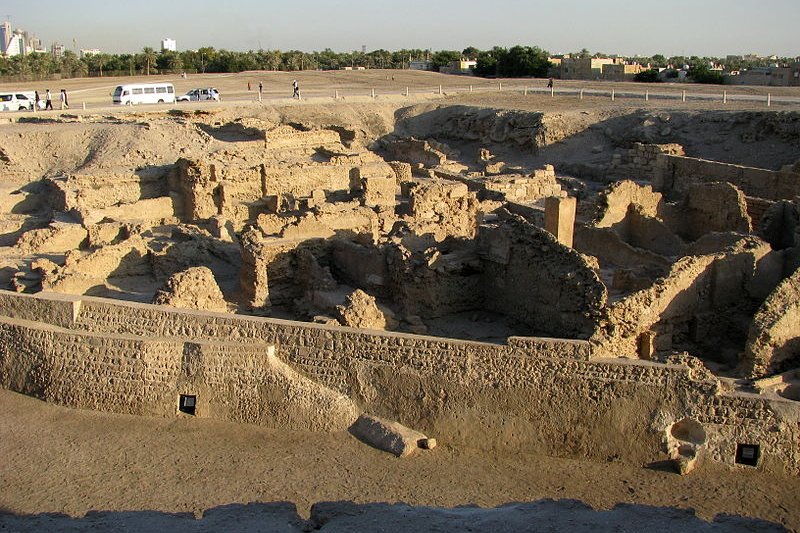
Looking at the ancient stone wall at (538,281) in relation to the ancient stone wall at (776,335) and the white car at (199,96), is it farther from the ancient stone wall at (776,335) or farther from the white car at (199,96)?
the white car at (199,96)

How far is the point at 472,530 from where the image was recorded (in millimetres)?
7914

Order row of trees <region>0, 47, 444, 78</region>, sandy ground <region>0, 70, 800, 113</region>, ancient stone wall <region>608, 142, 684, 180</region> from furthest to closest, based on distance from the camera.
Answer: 1. row of trees <region>0, 47, 444, 78</region>
2. sandy ground <region>0, 70, 800, 113</region>
3. ancient stone wall <region>608, 142, 684, 180</region>

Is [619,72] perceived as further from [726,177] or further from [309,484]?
[309,484]

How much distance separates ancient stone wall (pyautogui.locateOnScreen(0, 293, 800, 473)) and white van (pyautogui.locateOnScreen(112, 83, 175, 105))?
1029 inches

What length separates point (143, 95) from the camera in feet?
121

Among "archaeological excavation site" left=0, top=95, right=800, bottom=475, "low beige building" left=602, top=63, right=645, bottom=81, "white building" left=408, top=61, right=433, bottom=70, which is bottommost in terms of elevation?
"archaeological excavation site" left=0, top=95, right=800, bottom=475

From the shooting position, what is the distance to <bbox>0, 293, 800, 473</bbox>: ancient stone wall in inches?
374

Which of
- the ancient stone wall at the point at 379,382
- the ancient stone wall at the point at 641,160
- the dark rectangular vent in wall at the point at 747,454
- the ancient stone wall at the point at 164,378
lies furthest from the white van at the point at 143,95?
the dark rectangular vent in wall at the point at 747,454

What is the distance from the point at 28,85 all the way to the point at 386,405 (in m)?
45.2

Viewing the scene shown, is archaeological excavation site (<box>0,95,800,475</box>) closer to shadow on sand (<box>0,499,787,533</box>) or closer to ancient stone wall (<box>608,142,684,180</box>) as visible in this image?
shadow on sand (<box>0,499,787,533</box>)

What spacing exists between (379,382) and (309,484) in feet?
5.16

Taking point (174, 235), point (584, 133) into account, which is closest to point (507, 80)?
point (584, 133)

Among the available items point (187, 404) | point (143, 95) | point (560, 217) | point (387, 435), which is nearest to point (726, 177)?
point (560, 217)

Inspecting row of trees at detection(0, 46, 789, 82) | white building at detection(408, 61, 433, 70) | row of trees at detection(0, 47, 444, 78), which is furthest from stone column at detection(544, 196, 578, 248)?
white building at detection(408, 61, 433, 70)
